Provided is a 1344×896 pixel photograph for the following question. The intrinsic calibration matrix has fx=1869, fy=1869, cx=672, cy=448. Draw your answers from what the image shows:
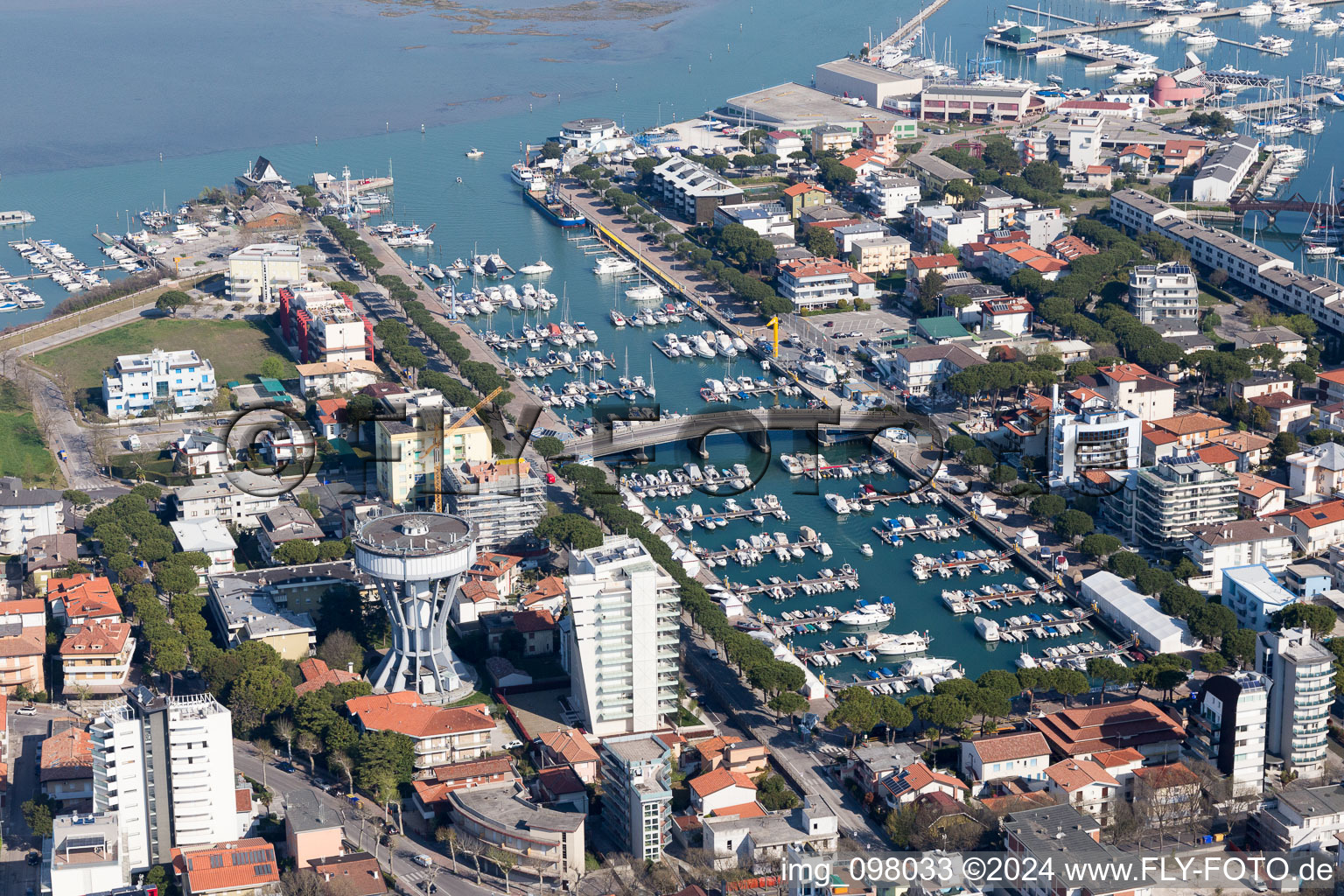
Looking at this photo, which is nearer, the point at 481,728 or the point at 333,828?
the point at 333,828

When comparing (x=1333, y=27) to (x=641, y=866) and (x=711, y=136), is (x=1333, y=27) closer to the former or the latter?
(x=711, y=136)

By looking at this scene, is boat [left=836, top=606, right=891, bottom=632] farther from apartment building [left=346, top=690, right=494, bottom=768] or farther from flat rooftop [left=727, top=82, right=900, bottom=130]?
flat rooftop [left=727, top=82, right=900, bottom=130]

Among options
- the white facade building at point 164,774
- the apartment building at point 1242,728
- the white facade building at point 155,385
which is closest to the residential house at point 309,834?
the white facade building at point 164,774

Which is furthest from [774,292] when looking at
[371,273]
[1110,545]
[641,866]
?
[641,866]

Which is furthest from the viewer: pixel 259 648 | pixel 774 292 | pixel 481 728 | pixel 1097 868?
pixel 774 292

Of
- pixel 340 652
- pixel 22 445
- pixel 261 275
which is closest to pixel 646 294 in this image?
pixel 261 275

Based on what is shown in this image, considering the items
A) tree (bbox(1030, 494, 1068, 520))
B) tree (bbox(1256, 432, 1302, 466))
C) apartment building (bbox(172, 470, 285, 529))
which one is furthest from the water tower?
tree (bbox(1256, 432, 1302, 466))
